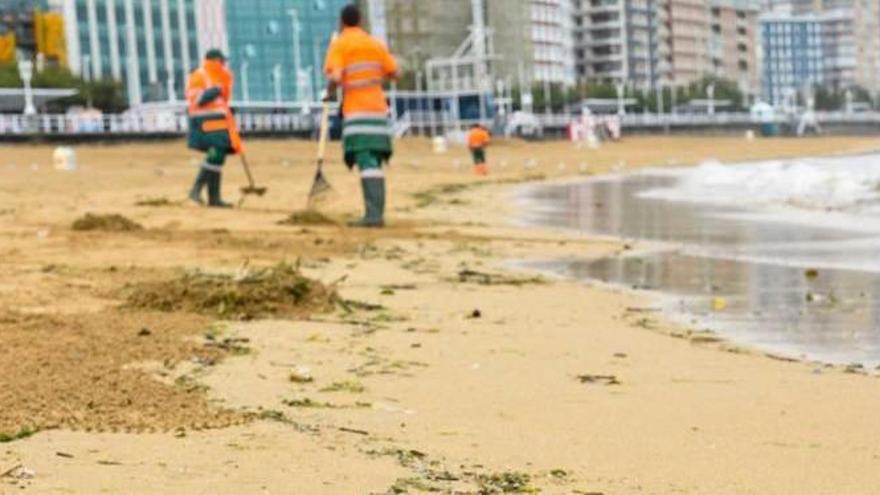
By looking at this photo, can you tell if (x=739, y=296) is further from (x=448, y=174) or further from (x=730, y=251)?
(x=448, y=174)

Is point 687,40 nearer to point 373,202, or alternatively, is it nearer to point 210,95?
point 210,95

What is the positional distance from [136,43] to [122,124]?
114 feet

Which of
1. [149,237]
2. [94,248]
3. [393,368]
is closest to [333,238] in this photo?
[149,237]

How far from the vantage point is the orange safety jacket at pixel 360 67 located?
1135 cm

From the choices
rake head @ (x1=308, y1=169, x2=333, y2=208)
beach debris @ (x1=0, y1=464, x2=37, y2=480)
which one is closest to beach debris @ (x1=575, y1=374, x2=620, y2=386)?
beach debris @ (x1=0, y1=464, x2=37, y2=480)

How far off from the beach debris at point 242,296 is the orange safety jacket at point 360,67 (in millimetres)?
5321

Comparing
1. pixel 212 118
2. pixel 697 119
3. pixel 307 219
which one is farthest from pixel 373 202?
pixel 697 119

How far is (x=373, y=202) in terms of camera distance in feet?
38.4

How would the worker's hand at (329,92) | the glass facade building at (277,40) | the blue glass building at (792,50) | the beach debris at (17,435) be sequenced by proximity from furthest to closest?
the blue glass building at (792,50), the glass facade building at (277,40), the worker's hand at (329,92), the beach debris at (17,435)

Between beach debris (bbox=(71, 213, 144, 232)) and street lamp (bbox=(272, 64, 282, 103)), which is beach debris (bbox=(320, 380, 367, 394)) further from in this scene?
street lamp (bbox=(272, 64, 282, 103))

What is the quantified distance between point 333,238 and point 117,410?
277 inches

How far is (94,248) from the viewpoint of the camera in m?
8.97

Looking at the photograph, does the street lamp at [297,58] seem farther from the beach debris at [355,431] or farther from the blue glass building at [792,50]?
the blue glass building at [792,50]

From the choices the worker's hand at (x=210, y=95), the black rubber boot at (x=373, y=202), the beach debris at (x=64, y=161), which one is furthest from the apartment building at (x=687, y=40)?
the black rubber boot at (x=373, y=202)
